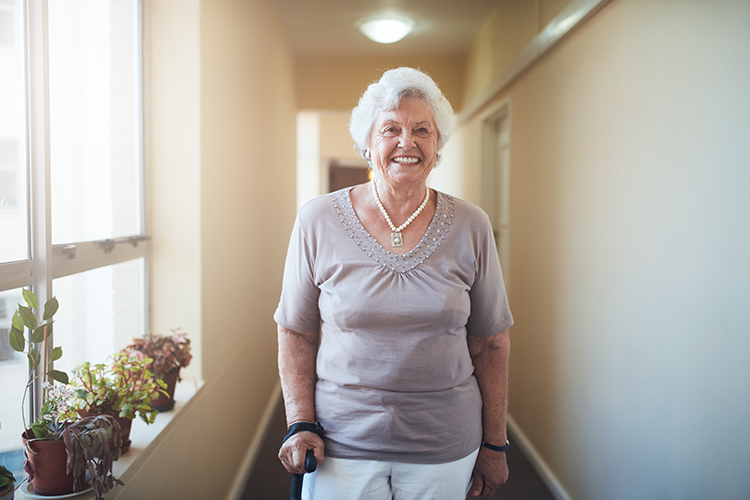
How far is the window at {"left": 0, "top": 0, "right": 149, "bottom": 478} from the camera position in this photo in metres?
1.19

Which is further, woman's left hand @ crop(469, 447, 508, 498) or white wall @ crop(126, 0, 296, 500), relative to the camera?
white wall @ crop(126, 0, 296, 500)

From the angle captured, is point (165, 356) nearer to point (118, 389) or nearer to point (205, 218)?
point (118, 389)

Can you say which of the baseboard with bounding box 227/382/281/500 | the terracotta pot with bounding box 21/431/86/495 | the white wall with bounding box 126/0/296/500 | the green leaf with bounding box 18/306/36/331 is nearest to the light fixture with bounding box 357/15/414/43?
the white wall with bounding box 126/0/296/500

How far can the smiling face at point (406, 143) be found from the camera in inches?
50.3

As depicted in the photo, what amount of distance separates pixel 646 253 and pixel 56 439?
1.71 metres

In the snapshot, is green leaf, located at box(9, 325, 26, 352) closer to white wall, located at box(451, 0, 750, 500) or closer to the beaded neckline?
the beaded neckline

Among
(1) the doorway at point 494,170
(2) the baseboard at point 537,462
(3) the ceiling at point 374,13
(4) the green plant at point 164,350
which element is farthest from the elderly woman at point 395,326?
(1) the doorway at point 494,170

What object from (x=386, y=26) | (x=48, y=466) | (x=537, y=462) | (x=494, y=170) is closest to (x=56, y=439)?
(x=48, y=466)

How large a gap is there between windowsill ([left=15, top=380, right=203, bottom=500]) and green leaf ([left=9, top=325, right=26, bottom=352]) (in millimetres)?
346

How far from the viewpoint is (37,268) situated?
1.28m

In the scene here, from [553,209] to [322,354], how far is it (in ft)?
5.80

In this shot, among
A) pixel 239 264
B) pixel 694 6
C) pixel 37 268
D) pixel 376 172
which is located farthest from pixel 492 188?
pixel 37 268

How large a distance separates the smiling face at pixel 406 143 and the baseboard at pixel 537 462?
1882 millimetres

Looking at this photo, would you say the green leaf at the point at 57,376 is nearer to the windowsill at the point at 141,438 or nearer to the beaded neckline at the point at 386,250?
the windowsill at the point at 141,438
